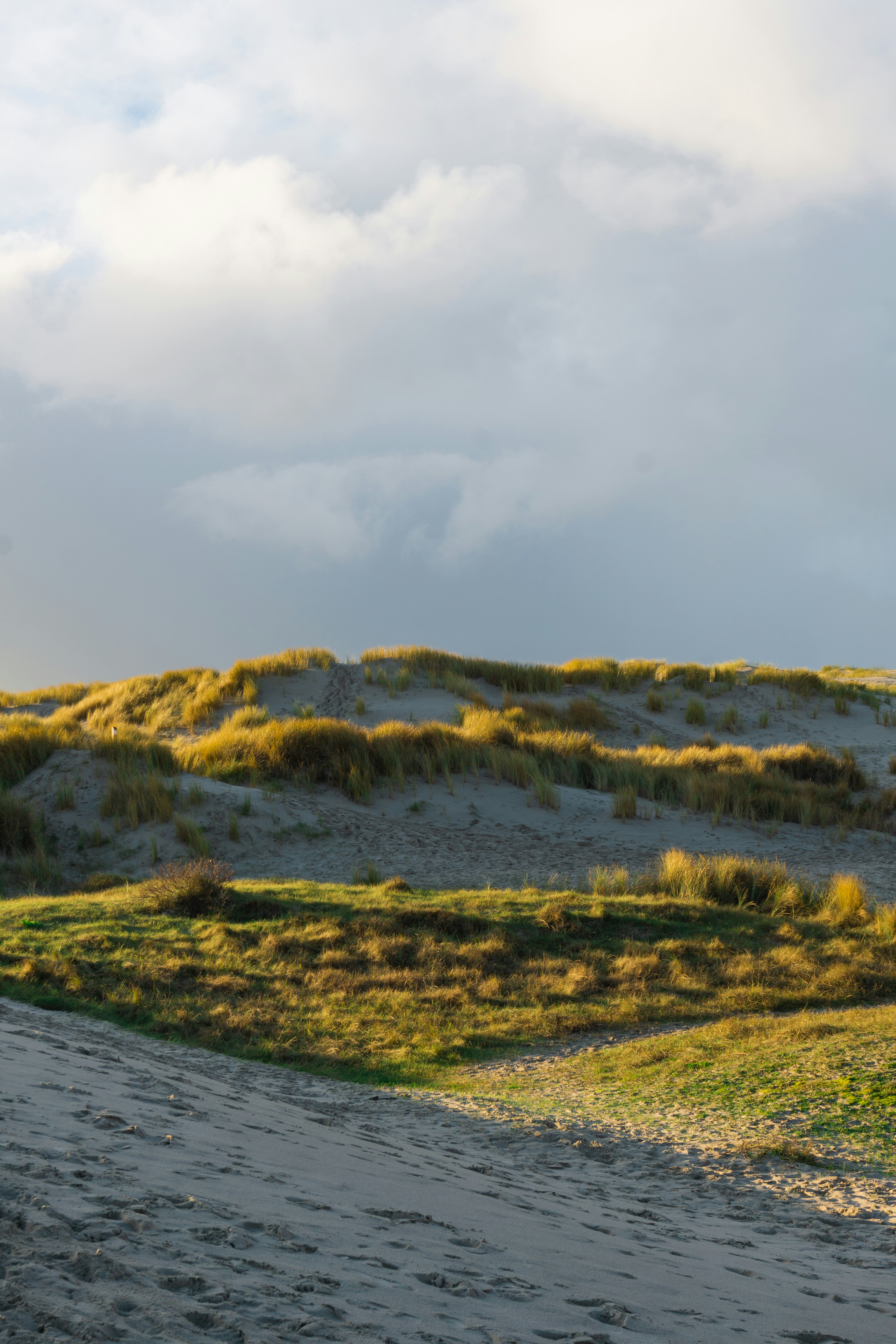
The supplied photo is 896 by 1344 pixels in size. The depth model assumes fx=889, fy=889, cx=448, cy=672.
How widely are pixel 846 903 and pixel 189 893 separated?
8653 mm

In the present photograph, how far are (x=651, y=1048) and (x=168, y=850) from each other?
10.4 metres

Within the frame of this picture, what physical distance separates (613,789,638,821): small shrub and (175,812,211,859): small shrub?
777cm

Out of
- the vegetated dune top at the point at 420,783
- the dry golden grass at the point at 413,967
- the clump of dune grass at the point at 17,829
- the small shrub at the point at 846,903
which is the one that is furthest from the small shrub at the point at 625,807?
the clump of dune grass at the point at 17,829

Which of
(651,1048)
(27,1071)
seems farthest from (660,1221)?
(651,1048)

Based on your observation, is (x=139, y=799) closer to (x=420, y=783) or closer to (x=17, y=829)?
(x=17, y=829)

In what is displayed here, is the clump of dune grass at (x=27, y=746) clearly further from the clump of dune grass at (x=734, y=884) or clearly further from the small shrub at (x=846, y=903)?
the small shrub at (x=846, y=903)

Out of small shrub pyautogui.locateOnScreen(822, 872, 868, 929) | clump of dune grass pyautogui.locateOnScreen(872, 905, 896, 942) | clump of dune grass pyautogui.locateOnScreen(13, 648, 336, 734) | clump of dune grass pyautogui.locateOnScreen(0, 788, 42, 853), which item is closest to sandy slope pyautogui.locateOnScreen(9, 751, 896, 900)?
clump of dune grass pyautogui.locateOnScreen(0, 788, 42, 853)

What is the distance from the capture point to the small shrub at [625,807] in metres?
17.5

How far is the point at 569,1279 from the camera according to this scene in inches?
99.5

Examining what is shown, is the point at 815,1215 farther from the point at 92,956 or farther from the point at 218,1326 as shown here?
the point at 92,956

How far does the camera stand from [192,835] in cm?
1550

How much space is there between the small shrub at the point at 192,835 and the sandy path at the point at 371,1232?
1029 centimetres

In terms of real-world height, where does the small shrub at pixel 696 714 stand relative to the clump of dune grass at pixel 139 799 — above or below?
above

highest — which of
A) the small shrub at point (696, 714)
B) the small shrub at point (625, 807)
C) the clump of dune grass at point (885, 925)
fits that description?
the small shrub at point (696, 714)
